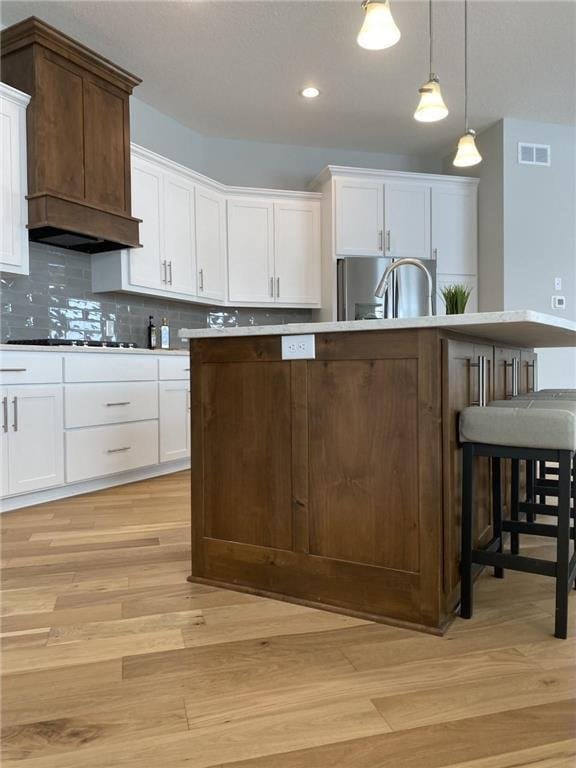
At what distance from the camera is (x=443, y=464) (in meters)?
1.64

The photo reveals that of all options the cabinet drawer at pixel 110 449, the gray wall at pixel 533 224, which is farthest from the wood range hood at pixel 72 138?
the gray wall at pixel 533 224


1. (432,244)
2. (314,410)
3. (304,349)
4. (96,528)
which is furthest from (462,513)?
(432,244)

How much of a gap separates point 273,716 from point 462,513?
847 mm

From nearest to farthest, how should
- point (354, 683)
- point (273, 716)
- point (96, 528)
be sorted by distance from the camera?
1. point (273, 716)
2. point (354, 683)
3. point (96, 528)

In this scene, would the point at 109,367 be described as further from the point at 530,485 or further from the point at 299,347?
the point at 530,485

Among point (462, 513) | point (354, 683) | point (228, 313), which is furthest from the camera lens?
point (228, 313)

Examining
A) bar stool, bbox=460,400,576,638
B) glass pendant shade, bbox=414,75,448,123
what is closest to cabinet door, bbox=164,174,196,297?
glass pendant shade, bbox=414,75,448,123

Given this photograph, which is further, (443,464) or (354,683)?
(443,464)

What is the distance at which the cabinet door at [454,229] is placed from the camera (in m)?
5.34

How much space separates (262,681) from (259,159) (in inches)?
199

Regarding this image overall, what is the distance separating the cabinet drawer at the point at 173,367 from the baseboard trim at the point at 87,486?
64cm

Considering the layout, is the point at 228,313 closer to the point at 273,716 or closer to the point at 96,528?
the point at 96,528

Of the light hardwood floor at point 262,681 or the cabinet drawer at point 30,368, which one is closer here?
the light hardwood floor at point 262,681

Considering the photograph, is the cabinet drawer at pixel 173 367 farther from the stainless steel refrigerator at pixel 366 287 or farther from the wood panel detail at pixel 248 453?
the wood panel detail at pixel 248 453
